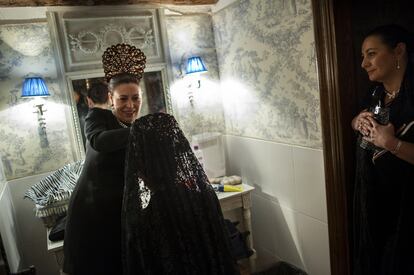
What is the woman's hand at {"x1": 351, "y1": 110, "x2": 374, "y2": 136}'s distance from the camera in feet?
3.95

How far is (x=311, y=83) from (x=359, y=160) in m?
0.43

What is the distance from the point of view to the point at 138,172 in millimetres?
887

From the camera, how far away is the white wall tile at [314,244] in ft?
5.37

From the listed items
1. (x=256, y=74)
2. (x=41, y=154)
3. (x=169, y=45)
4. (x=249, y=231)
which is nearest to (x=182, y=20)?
(x=169, y=45)

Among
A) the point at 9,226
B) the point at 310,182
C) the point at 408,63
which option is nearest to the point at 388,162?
the point at 408,63

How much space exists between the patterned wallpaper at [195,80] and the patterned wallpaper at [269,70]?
6 centimetres

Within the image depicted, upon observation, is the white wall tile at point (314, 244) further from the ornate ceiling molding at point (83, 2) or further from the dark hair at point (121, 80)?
the ornate ceiling molding at point (83, 2)

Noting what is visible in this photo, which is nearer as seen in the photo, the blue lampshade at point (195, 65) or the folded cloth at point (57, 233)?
the folded cloth at point (57, 233)

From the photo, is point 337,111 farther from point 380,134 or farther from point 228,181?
point 228,181

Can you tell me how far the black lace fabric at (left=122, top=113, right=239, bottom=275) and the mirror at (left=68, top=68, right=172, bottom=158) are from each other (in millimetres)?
1119

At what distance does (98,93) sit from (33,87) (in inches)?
12.9

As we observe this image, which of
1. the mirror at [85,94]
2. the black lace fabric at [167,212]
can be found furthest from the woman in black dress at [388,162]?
the mirror at [85,94]

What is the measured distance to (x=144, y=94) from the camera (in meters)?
2.01

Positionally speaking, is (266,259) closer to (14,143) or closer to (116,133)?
(116,133)
